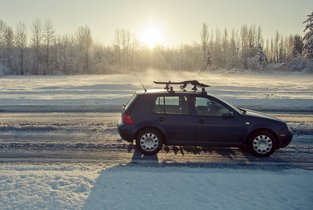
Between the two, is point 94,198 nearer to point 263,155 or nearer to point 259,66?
point 263,155

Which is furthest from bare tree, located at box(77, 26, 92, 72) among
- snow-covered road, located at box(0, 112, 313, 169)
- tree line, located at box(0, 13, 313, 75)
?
snow-covered road, located at box(0, 112, 313, 169)

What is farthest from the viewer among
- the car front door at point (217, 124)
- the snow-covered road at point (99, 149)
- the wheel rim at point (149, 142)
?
the wheel rim at point (149, 142)

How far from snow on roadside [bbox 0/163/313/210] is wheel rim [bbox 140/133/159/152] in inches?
46.8

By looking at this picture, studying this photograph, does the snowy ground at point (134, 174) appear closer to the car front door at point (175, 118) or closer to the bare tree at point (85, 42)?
the car front door at point (175, 118)

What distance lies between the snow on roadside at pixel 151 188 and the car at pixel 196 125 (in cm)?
123

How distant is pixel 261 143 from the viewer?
26.2 feet

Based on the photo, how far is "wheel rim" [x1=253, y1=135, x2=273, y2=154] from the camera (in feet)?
26.2

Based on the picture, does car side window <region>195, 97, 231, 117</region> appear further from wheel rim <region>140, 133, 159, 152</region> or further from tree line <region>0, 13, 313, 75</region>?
tree line <region>0, 13, 313, 75</region>

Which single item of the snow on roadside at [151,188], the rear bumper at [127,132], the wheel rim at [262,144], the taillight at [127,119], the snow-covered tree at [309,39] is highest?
the snow-covered tree at [309,39]

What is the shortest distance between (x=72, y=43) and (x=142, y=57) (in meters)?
27.9

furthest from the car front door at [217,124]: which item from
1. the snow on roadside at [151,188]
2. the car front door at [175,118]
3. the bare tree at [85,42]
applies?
the bare tree at [85,42]

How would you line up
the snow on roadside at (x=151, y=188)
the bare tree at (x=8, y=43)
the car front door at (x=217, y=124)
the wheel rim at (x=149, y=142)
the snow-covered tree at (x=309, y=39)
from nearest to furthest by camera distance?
the snow on roadside at (x=151, y=188), the car front door at (x=217, y=124), the wheel rim at (x=149, y=142), the snow-covered tree at (x=309, y=39), the bare tree at (x=8, y=43)

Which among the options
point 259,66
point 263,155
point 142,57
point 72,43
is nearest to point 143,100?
point 263,155

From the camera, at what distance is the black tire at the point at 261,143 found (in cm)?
800
